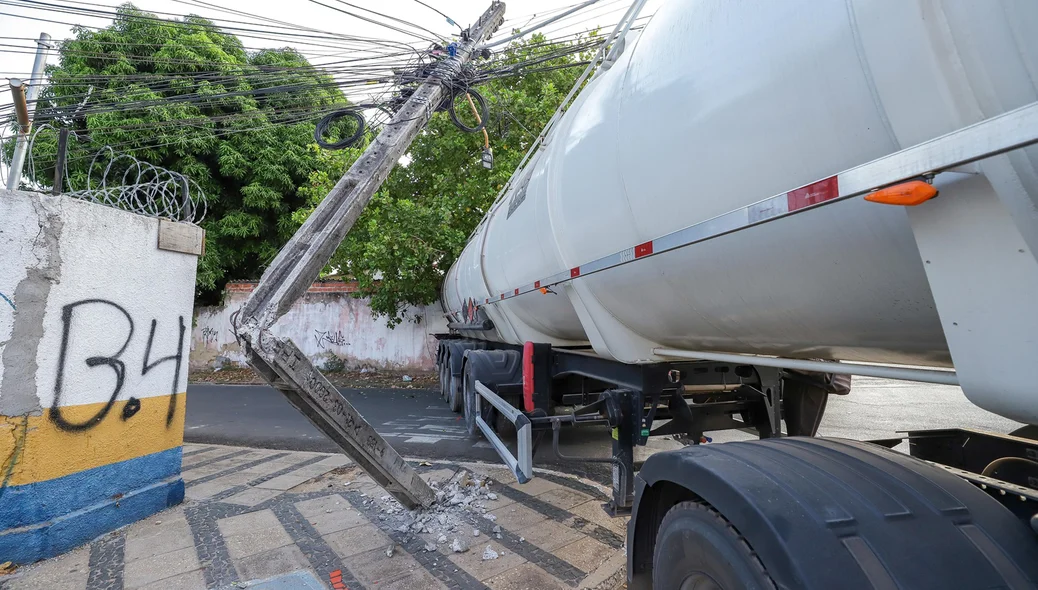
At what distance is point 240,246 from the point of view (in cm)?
1536

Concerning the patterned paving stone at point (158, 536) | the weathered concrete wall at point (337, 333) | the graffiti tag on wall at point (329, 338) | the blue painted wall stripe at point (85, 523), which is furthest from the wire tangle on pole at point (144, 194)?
the graffiti tag on wall at point (329, 338)

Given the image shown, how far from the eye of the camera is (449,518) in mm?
3799

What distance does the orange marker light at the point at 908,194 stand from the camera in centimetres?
99

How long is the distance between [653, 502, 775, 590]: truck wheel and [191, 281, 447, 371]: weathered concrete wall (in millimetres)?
12036

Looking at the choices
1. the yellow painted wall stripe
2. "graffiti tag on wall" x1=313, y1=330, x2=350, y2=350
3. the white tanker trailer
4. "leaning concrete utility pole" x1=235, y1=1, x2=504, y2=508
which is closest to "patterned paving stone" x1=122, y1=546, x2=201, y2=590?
the yellow painted wall stripe

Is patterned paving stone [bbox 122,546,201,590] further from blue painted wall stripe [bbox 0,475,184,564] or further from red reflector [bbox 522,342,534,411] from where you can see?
red reflector [bbox 522,342,534,411]

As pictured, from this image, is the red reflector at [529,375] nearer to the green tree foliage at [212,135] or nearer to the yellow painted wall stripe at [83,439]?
the yellow painted wall stripe at [83,439]

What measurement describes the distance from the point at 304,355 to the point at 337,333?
11.6m

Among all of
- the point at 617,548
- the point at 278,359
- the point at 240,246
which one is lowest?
the point at 617,548

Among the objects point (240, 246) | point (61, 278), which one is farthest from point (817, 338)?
point (240, 246)

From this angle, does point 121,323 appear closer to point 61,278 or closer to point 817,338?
point 61,278

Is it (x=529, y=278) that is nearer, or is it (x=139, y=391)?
(x=529, y=278)

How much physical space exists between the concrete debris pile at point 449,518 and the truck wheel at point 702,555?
180 centimetres

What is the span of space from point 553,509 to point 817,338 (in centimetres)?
283
